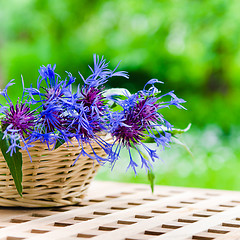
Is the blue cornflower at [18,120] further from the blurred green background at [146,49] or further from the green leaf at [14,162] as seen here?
the blurred green background at [146,49]

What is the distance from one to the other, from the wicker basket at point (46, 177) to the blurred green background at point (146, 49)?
3.10 metres

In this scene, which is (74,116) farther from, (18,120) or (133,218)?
(133,218)

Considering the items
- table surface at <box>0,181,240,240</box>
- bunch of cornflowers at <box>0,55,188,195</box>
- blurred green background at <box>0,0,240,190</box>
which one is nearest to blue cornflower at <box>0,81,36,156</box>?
bunch of cornflowers at <box>0,55,188,195</box>

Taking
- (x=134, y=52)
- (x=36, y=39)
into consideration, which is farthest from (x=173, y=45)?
(x=36, y=39)

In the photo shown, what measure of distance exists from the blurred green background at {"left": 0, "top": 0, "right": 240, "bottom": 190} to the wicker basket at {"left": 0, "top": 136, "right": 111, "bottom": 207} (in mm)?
3101

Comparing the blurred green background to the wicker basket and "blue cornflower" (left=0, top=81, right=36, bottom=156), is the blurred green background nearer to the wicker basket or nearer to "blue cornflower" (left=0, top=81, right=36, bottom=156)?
the wicker basket

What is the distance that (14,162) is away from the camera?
0.76m

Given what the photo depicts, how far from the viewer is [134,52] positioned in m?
4.67

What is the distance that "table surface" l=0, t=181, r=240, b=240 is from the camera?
68cm

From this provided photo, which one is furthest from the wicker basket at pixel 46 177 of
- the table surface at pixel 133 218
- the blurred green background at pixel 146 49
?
the blurred green background at pixel 146 49

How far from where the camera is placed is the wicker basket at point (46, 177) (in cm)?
81

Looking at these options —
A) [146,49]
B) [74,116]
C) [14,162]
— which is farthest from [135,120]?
[146,49]

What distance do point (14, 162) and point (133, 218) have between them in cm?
21

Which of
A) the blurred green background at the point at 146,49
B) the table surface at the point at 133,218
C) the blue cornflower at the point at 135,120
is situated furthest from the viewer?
the blurred green background at the point at 146,49
